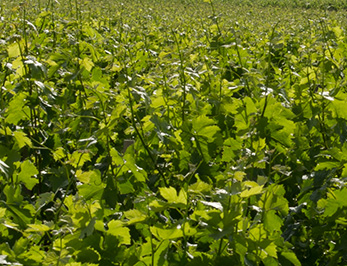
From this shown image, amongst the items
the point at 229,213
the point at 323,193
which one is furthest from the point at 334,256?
the point at 229,213

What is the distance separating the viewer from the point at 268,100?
267 cm

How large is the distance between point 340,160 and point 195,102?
2.71 ft

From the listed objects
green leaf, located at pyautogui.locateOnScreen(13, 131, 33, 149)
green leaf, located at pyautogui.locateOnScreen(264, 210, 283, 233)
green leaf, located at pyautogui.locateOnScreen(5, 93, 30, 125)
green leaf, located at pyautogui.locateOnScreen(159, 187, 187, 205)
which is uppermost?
green leaf, located at pyautogui.locateOnScreen(159, 187, 187, 205)

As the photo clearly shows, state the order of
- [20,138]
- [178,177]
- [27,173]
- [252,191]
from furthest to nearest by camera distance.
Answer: [27,173] → [20,138] → [178,177] → [252,191]

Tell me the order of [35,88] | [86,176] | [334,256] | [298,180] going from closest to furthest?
[86,176] → [334,256] → [298,180] → [35,88]

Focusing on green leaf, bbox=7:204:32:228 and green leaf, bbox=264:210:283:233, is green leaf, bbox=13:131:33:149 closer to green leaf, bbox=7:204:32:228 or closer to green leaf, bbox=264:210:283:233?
green leaf, bbox=7:204:32:228

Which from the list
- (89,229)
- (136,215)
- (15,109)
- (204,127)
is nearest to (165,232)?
(136,215)

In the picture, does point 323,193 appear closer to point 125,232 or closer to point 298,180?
point 298,180

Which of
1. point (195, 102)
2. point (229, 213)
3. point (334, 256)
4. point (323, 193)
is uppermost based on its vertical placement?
point (229, 213)

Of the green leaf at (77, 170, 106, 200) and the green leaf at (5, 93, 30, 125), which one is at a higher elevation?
the green leaf at (5, 93, 30, 125)

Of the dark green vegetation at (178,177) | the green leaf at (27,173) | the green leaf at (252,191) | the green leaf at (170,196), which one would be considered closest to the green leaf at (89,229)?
the dark green vegetation at (178,177)

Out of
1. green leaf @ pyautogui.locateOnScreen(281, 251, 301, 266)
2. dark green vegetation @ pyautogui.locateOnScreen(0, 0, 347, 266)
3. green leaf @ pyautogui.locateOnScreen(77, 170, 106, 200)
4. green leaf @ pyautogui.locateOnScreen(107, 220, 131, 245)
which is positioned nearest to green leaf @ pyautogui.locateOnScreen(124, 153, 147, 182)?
dark green vegetation @ pyautogui.locateOnScreen(0, 0, 347, 266)

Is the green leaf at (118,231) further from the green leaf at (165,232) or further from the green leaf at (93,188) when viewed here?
the green leaf at (93,188)

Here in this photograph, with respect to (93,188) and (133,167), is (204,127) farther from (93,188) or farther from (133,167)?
(93,188)
